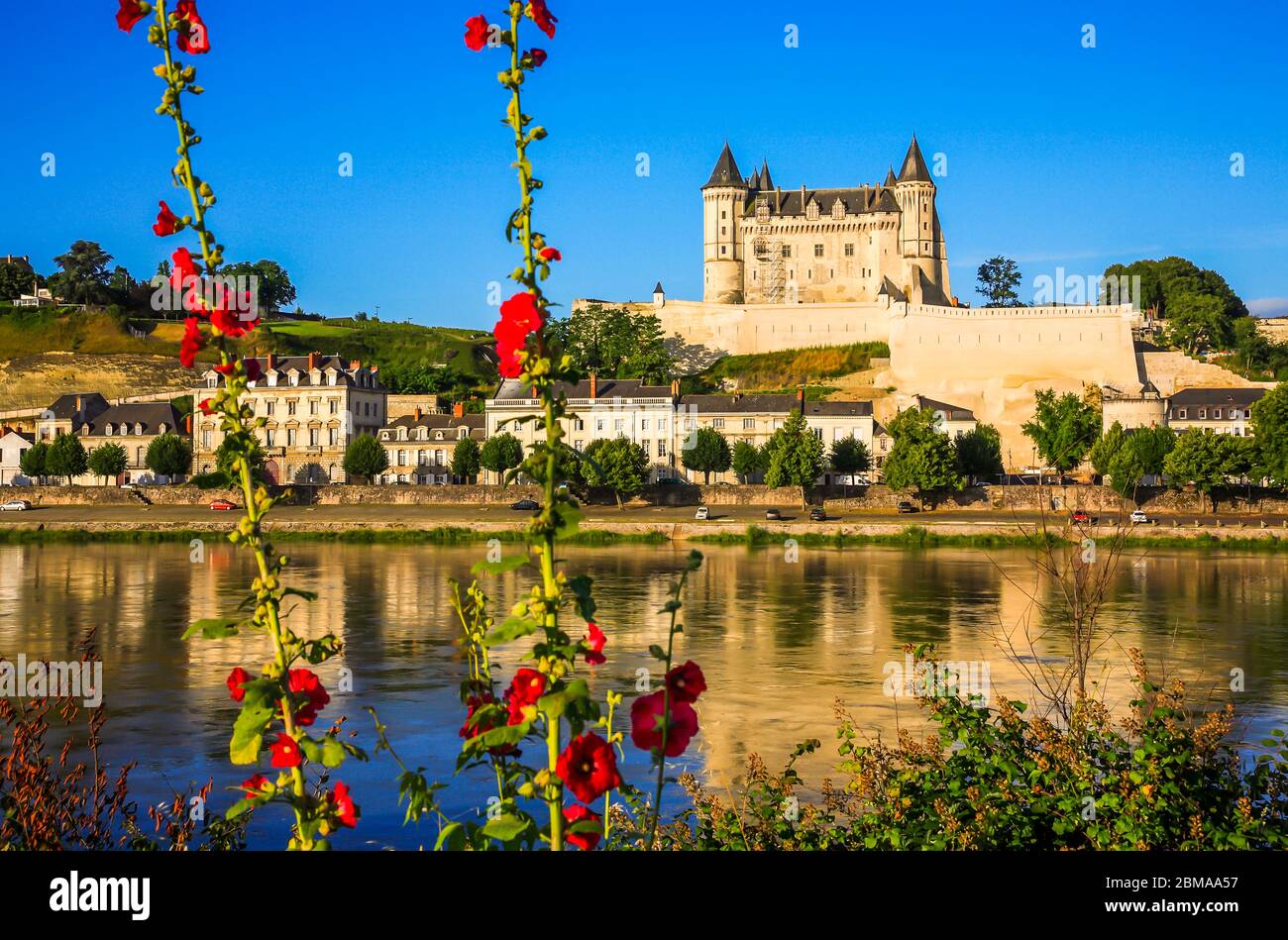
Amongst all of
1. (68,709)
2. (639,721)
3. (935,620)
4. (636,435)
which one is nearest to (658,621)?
(935,620)

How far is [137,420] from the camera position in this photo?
71.6 meters

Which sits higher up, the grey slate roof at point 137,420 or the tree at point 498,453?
the grey slate roof at point 137,420

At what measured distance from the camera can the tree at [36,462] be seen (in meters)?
67.6

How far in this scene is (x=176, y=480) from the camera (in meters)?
67.6

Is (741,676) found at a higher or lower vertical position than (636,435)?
lower

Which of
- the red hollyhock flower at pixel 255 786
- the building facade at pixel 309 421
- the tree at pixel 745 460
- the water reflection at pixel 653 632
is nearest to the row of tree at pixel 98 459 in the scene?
the building facade at pixel 309 421

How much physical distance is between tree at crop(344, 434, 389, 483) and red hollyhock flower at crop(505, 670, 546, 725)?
2449 inches

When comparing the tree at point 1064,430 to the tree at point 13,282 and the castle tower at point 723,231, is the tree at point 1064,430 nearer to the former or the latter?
the castle tower at point 723,231

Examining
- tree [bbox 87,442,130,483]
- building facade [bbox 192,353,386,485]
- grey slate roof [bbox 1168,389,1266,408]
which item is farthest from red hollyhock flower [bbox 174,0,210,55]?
grey slate roof [bbox 1168,389,1266,408]

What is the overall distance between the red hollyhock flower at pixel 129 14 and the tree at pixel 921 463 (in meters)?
52.4

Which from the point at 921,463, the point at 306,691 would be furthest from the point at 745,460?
the point at 306,691

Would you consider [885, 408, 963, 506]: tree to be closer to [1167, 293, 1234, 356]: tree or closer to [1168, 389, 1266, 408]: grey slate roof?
[1168, 389, 1266, 408]: grey slate roof
